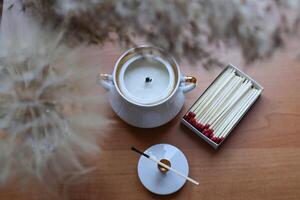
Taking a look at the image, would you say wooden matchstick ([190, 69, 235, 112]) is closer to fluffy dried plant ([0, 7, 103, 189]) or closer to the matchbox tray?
the matchbox tray

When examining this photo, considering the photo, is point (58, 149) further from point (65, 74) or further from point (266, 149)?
point (266, 149)

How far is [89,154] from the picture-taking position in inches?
27.1

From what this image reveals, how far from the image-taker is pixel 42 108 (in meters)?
0.59

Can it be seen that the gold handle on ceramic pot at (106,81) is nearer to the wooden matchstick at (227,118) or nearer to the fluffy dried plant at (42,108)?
the fluffy dried plant at (42,108)

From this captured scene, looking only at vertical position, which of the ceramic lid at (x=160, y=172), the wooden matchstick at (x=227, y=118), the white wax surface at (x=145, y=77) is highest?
the white wax surface at (x=145, y=77)

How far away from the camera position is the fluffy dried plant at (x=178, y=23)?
0.73m

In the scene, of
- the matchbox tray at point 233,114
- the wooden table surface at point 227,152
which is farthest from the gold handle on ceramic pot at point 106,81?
the matchbox tray at point 233,114

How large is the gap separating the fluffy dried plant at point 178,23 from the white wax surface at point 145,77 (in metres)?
0.04

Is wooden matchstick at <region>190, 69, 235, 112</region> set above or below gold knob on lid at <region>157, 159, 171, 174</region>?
above

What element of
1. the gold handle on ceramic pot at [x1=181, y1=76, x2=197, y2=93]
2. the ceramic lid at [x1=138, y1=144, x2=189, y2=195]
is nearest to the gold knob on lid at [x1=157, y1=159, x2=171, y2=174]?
the ceramic lid at [x1=138, y1=144, x2=189, y2=195]

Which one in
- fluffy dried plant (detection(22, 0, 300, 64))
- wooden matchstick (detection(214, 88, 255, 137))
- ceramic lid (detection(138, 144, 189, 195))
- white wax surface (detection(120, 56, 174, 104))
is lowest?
ceramic lid (detection(138, 144, 189, 195))

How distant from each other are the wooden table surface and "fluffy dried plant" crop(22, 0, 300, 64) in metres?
0.03

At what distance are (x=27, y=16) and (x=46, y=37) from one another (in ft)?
0.45

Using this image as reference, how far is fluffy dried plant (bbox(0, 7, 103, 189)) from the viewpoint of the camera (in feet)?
1.93
